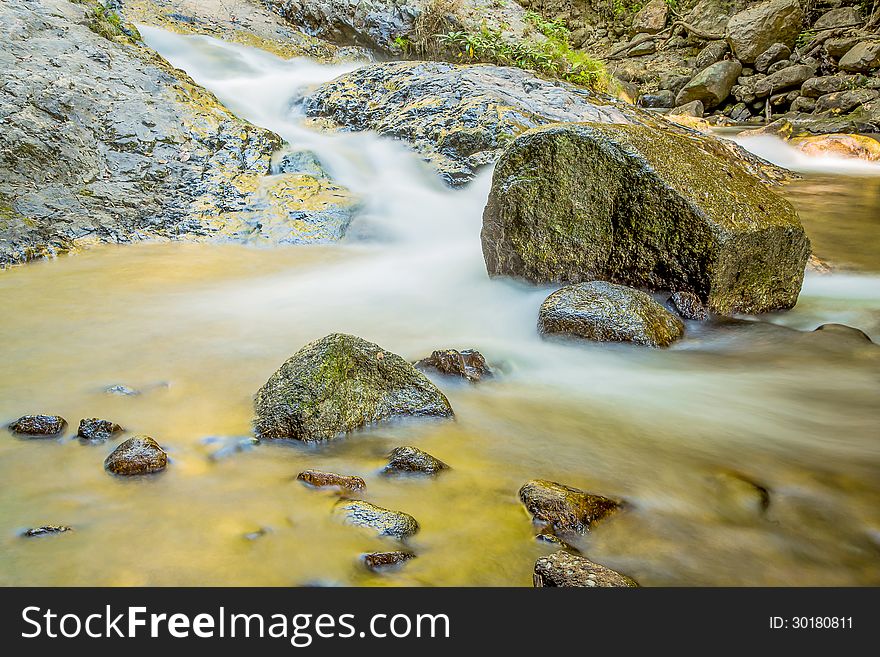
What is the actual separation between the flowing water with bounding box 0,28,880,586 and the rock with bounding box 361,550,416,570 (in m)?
0.04

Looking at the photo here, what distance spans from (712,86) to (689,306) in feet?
63.4

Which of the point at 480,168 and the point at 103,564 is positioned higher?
the point at 480,168

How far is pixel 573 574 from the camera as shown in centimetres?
194

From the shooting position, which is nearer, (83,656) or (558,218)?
(83,656)

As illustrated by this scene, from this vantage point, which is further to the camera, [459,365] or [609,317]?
[609,317]

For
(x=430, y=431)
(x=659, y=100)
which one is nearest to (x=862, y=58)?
(x=659, y=100)

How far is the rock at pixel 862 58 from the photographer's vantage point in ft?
62.3

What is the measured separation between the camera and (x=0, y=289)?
201 inches

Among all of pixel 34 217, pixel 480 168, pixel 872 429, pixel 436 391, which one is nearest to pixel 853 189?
pixel 480 168

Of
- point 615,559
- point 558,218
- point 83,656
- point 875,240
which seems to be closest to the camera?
point 83,656

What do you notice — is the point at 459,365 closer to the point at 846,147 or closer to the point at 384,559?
the point at 384,559

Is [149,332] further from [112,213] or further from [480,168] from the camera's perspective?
[480,168]

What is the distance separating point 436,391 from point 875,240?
20.6ft

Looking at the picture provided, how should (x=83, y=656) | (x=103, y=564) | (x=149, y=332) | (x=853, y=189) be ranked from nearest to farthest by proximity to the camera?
1. (x=83, y=656)
2. (x=103, y=564)
3. (x=149, y=332)
4. (x=853, y=189)
